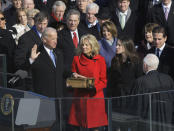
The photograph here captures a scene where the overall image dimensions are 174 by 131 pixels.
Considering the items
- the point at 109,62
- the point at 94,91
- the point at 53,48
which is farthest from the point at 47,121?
the point at 109,62

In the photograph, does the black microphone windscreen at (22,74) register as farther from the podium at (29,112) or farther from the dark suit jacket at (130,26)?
the dark suit jacket at (130,26)

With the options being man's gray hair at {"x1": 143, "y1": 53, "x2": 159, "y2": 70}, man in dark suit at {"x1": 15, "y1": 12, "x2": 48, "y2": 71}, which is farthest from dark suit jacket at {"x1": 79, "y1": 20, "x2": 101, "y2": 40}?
man's gray hair at {"x1": 143, "y1": 53, "x2": 159, "y2": 70}

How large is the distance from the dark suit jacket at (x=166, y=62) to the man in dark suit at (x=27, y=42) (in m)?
2.22

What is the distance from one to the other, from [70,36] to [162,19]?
2302mm

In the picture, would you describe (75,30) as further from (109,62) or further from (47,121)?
(47,121)

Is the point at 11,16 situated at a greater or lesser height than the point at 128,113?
greater

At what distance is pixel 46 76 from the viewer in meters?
8.35

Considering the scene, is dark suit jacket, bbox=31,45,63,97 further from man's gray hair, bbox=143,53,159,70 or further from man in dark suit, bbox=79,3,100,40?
man in dark suit, bbox=79,3,100,40

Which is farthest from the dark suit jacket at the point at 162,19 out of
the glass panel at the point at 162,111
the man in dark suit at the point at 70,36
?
the glass panel at the point at 162,111

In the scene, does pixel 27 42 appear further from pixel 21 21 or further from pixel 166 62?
pixel 166 62

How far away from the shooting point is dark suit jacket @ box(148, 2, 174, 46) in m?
10.8

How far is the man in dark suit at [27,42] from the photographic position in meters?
9.13

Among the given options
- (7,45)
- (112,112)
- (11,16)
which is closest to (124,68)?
(112,112)

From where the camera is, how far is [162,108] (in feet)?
22.8
